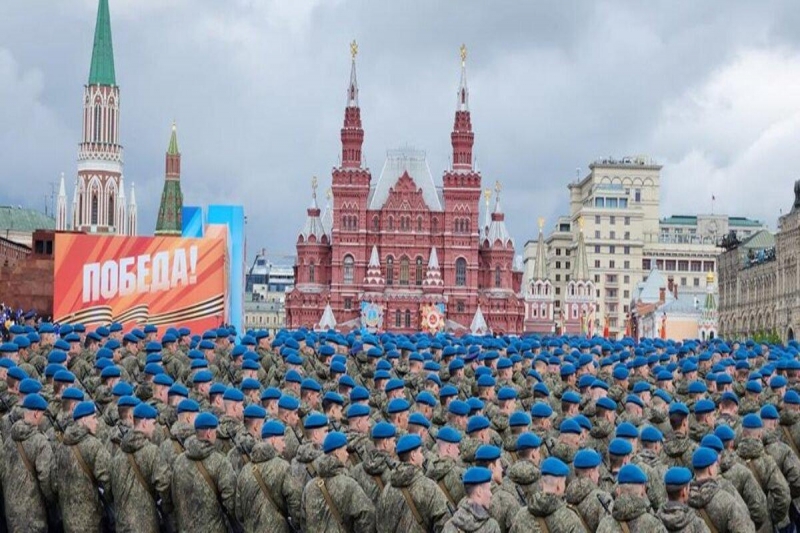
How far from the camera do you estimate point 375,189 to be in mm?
90750

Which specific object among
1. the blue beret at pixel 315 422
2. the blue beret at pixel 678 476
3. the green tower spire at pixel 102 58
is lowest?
the blue beret at pixel 678 476

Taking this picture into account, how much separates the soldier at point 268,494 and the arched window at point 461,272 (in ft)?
255

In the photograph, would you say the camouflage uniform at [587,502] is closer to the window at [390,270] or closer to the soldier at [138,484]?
the soldier at [138,484]

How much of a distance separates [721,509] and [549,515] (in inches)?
53.5

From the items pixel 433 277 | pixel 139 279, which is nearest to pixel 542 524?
pixel 139 279

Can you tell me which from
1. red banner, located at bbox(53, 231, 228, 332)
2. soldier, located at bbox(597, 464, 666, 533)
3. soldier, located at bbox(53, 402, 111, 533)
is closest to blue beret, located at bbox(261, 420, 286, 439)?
soldier, located at bbox(53, 402, 111, 533)

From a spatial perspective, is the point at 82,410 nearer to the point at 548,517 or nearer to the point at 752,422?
the point at 548,517

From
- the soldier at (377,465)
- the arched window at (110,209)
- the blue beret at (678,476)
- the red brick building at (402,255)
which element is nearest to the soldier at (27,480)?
the soldier at (377,465)

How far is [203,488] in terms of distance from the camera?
10.3 metres

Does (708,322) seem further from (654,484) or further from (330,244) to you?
(654,484)

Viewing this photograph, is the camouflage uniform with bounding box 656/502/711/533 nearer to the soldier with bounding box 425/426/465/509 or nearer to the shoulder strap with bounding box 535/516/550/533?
the shoulder strap with bounding box 535/516/550/533

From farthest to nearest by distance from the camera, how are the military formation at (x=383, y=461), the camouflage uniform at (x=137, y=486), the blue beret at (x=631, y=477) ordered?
the camouflage uniform at (x=137, y=486) → the military formation at (x=383, y=461) → the blue beret at (x=631, y=477)

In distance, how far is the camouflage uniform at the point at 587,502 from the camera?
8.52 meters

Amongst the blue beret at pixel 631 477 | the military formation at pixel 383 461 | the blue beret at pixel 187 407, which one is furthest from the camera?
the blue beret at pixel 187 407
